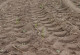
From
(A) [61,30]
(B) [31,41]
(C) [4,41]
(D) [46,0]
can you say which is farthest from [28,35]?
(D) [46,0]

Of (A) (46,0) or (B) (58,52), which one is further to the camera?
(A) (46,0)

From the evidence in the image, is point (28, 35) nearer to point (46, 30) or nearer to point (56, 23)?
point (46, 30)

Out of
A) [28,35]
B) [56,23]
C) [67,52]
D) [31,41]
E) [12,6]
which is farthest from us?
[12,6]

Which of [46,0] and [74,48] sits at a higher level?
[46,0]

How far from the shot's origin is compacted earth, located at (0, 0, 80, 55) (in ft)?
9.04

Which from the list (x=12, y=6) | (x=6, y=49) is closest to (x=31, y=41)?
(x=6, y=49)

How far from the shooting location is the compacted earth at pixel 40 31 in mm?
2754

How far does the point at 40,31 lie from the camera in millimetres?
3389

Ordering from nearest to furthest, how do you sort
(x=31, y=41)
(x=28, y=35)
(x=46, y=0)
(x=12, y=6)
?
(x=31, y=41) < (x=28, y=35) < (x=12, y=6) < (x=46, y=0)

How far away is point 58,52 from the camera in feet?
8.63

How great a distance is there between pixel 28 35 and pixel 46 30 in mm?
464

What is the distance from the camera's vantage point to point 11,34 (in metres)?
3.33

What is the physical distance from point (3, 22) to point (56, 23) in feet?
4.85

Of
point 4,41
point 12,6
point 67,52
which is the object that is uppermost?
point 12,6
